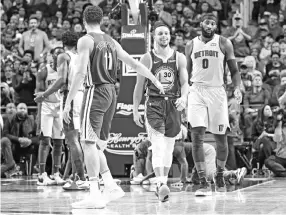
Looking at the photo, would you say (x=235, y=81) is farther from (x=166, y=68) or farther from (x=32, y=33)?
(x=32, y=33)

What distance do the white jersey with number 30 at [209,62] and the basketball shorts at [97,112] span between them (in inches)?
78.5

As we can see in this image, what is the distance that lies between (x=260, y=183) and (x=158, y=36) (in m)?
3.52


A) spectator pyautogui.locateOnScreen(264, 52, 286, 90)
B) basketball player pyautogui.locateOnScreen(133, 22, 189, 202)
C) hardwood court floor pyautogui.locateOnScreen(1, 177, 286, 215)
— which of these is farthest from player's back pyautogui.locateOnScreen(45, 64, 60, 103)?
spectator pyautogui.locateOnScreen(264, 52, 286, 90)

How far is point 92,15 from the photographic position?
7.55 meters

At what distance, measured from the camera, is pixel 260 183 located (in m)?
10.9

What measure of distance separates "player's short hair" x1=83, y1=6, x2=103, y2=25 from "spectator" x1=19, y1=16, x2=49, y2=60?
35.5ft

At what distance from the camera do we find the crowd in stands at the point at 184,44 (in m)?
13.9

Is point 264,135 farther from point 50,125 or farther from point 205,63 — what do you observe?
point 205,63

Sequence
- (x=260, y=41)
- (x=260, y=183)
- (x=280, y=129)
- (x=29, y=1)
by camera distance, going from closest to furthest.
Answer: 1. (x=260, y=183)
2. (x=280, y=129)
3. (x=260, y=41)
4. (x=29, y=1)

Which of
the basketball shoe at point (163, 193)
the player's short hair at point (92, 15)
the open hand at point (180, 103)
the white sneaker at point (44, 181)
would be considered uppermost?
the player's short hair at point (92, 15)

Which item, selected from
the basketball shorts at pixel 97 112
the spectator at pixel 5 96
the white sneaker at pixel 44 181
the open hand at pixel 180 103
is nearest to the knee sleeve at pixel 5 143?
the spectator at pixel 5 96

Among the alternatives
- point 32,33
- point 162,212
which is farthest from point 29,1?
point 162,212

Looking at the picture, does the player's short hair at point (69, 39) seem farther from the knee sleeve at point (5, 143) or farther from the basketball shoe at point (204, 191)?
the knee sleeve at point (5, 143)

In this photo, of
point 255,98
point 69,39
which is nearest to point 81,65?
point 69,39
